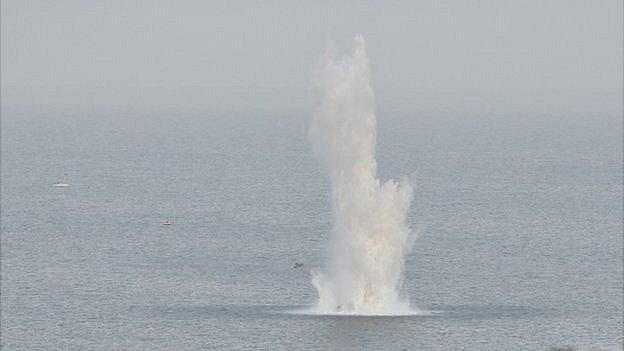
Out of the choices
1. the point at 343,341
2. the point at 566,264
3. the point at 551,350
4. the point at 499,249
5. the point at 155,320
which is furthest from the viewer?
the point at 499,249

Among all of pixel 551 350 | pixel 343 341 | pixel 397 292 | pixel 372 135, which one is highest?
pixel 372 135

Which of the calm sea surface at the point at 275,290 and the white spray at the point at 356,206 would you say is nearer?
the calm sea surface at the point at 275,290

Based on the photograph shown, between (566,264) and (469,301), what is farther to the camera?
(566,264)

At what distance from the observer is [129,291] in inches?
5846

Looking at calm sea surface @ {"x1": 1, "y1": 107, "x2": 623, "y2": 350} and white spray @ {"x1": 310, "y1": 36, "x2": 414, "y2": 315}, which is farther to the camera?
white spray @ {"x1": 310, "y1": 36, "x2": 414, "y2": 315}

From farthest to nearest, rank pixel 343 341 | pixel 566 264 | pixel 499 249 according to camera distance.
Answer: pixel 499 249
pixel 566 264
pixel 343 341

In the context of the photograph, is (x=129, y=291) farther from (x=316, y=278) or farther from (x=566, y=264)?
(x=566, y=264)

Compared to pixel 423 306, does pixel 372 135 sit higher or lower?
higher

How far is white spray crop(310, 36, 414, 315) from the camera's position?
444 ft

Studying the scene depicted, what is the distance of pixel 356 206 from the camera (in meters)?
136

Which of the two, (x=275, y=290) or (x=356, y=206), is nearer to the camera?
(x=356, y=206)

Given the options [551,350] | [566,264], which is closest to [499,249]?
[566,264]

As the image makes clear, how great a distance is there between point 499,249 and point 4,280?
178 feet

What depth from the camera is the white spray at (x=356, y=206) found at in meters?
135
